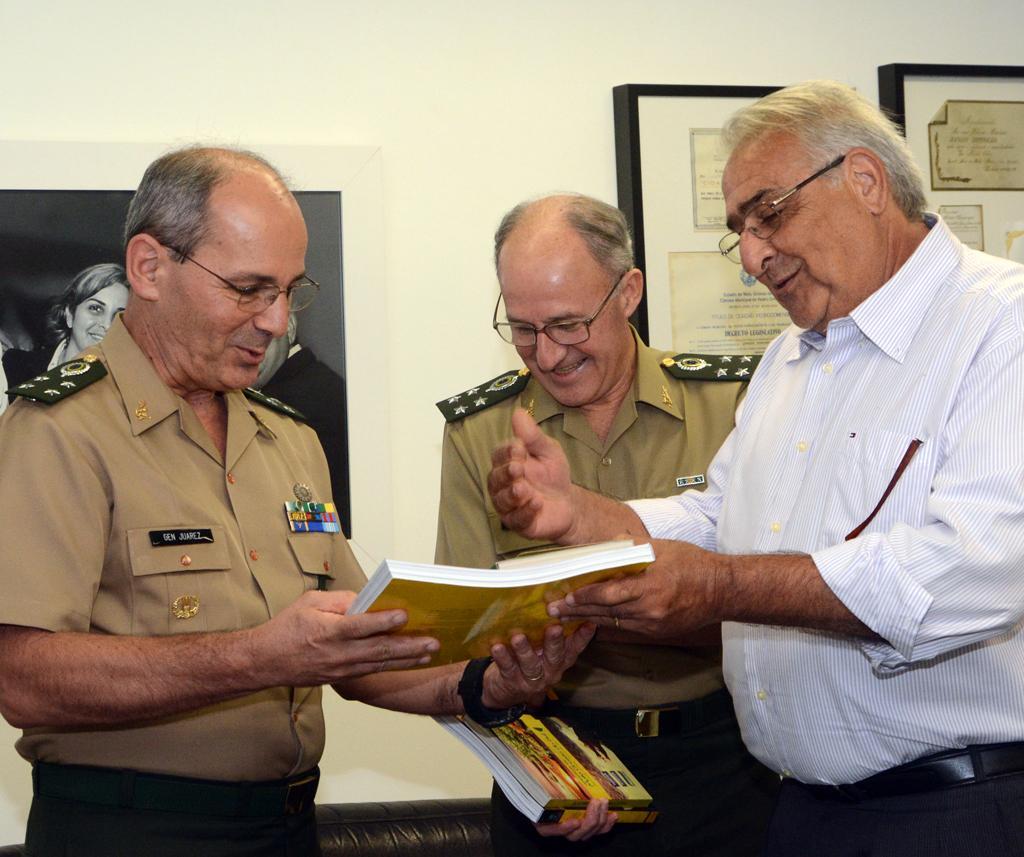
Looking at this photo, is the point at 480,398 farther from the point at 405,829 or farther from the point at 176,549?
the point at 405,829

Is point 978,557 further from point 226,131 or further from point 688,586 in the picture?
point 226,131

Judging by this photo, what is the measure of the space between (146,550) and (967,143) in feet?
8.86

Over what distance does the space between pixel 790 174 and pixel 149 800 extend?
4.87 ft

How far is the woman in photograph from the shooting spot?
10.00 feet

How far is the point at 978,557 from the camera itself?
68.2 inches

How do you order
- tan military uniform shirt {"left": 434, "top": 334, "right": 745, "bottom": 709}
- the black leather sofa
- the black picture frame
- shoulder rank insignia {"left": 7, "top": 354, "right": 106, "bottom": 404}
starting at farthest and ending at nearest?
the black picture frame < the black leather sofa < tan military uniform shirt {"left": 434, "top": 334, "right": 745, "bottom": 709} < shoulder rank insignia {"left": 7, "top": 354, "right": 106, "bottom": 404}

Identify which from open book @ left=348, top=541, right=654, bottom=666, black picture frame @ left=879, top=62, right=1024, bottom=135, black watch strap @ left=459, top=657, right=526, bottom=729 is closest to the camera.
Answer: open book @ left=348, top=541, right=654, bottom=666

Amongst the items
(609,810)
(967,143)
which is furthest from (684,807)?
(967,143)

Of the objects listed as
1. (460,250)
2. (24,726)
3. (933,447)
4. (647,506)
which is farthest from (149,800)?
(460,250)

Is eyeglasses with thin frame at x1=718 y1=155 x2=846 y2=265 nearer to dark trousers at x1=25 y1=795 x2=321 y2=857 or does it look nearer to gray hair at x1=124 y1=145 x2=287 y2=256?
gray hair at x1=124 y1=145 x2=287 y2=256

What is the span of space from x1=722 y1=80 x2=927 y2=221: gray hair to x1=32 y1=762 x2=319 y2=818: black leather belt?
1433 millimetres

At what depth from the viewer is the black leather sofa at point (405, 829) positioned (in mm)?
3154

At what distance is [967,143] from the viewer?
3.61 m

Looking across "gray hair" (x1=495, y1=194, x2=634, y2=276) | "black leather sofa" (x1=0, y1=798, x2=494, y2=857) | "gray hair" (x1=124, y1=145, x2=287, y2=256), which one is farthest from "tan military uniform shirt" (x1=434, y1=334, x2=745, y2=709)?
"black leather sofa" (x1=0, y1=798, x2=494, y2=857)
